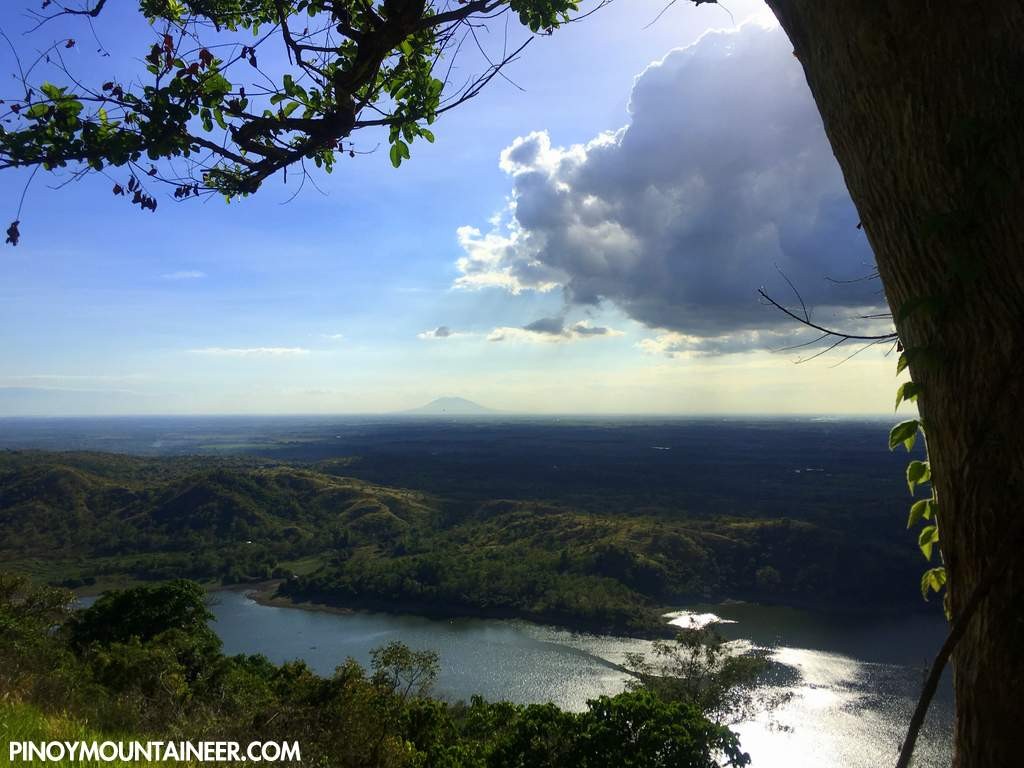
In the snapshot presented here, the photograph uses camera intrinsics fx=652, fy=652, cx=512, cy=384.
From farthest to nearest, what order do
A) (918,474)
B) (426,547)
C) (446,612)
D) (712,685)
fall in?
(426,547), (446,612), (712,685), (918,474)

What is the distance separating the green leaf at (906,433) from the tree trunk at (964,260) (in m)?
0.03

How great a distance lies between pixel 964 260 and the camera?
0.97m

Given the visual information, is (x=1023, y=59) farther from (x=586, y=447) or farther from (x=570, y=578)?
(x=586, y=447)

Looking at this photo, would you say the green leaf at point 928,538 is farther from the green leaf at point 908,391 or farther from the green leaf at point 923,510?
the green leaf at point 908,391

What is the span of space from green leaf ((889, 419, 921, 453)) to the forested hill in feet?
118

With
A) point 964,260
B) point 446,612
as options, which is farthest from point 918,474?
point 446,612

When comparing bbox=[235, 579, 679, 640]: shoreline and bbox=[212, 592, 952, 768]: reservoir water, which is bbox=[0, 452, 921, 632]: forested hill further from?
bbox=[212, 592, 952, 768]: reservoir water

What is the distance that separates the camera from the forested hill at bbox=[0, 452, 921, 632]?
132 ft

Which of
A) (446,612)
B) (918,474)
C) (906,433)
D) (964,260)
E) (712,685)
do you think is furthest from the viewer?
(446,612)

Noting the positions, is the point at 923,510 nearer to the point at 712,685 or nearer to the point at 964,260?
the point at 964,260

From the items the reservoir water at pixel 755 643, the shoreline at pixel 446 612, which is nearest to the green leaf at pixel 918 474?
the reservoir water at pixel 755 643

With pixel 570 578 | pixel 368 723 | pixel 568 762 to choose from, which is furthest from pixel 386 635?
pixel 568 762

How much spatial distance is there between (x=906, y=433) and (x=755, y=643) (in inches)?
1367

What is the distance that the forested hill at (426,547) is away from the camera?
132ft
